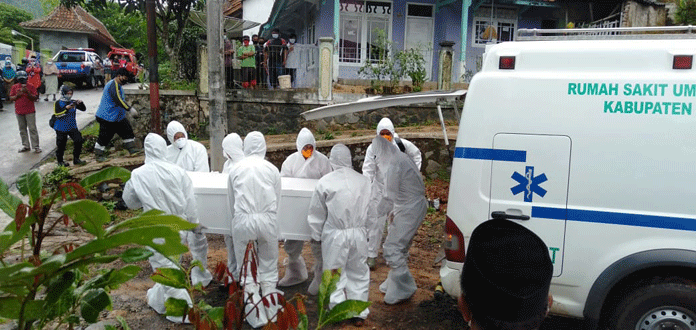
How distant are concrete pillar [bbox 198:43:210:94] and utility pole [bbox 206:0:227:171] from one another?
299 cm

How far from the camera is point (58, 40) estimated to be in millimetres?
32906

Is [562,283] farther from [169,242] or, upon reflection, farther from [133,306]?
[133,306]

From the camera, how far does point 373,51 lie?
14.8 metres

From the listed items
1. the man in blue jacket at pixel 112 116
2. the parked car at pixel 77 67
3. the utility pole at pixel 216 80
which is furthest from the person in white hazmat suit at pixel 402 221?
the parked car at pixel 77 67

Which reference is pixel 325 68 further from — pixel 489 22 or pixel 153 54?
pixel 489 22

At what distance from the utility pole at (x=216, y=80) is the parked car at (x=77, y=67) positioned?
57.2 feet

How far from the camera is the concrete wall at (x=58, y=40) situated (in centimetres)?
3281

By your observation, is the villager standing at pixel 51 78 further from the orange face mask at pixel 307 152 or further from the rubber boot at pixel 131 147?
the orange face mask at pixel 307 152

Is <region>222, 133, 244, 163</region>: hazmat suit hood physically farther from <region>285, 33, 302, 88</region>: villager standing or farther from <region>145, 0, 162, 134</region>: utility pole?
<region>285, 33, 302, 88</region>: villager standing

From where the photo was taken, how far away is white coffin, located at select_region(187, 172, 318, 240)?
5473mm

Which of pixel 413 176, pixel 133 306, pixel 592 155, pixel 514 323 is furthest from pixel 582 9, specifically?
pixel 514 323

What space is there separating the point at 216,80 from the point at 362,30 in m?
A: 7.20

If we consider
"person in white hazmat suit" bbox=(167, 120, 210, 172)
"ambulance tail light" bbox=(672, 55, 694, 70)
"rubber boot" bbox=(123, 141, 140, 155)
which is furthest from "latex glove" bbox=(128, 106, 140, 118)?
"ambulance tail light" bbox=(672, 55, 694, 70)

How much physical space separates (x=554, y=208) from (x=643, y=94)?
3.26 ft
